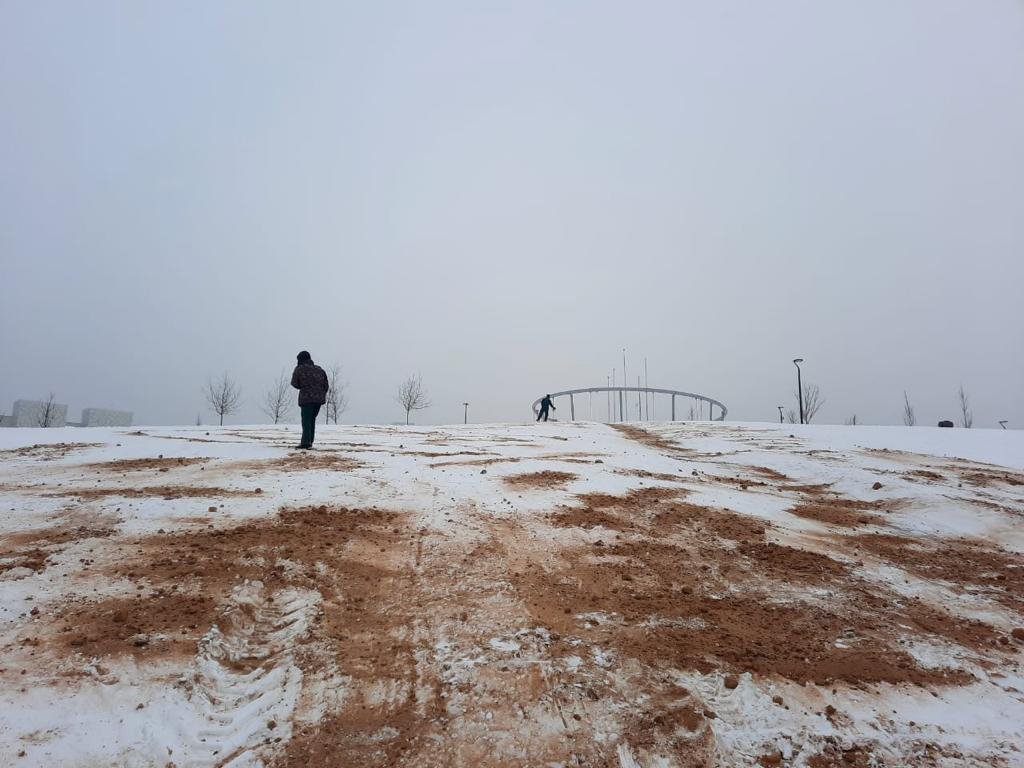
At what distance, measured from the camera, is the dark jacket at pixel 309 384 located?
35.9 feet

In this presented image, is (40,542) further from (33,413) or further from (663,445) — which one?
(33,413)

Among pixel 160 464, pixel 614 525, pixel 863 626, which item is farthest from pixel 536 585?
pixel 160 464

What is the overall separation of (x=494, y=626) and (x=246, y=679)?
1643 mm

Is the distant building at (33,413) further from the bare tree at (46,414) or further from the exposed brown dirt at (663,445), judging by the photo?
the exposed brown dirt at (663,445)

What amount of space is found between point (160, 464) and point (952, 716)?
1051 centimetres

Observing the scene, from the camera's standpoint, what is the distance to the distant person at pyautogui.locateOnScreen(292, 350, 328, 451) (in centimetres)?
1094

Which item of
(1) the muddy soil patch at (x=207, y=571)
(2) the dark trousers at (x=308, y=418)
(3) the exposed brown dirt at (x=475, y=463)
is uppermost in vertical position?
(2) the dark trousers at (x=308, y=418)

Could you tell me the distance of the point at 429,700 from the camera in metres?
2.92

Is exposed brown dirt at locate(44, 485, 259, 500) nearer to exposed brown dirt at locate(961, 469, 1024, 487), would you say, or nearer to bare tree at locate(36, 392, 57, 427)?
exposed brown dirt at locate(961, 469, 1024, 487)

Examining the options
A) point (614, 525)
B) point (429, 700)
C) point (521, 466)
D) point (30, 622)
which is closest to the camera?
point (429, 700)

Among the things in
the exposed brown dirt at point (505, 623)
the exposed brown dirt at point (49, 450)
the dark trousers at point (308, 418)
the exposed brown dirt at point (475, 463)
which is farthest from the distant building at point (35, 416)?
the exposed brown dirt at point (505, 623)

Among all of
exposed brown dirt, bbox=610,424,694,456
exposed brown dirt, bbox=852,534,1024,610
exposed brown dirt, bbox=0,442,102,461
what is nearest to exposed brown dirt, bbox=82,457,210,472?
exposed brown dirt, bbox=0,442,102,461

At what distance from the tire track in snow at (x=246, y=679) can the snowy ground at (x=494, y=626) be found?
2 cm

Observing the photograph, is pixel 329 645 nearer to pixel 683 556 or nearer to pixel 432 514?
pixel 432 514
